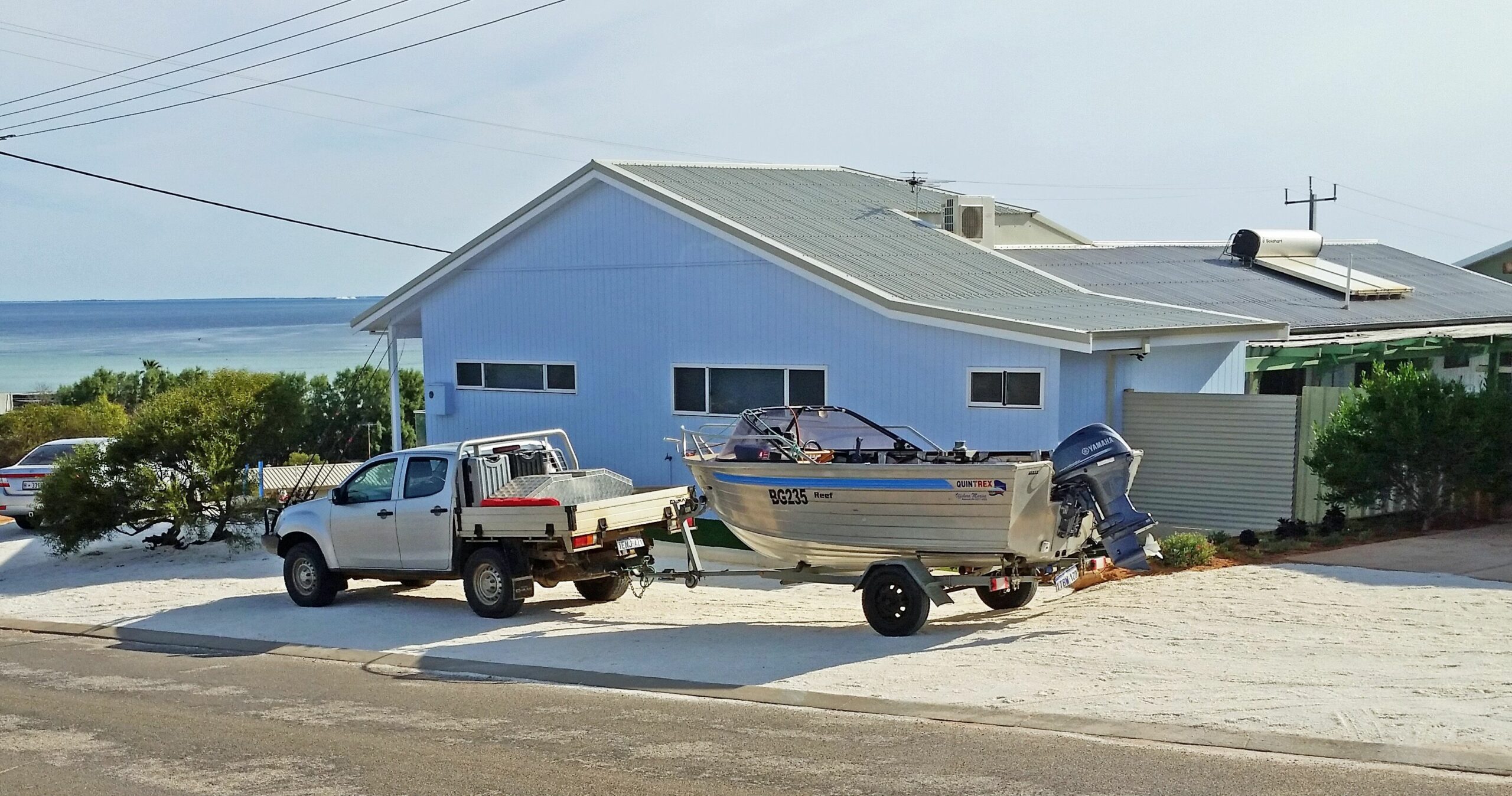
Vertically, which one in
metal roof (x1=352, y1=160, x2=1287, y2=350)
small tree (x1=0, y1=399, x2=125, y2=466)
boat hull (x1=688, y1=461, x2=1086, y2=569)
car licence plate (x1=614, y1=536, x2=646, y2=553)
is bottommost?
car licence plate (x1=614, y1=536, x2=646, y2=553)

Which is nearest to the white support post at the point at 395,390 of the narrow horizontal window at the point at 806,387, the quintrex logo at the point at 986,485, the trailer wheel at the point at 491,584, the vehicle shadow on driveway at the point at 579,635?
the narrow horizontal window at the point at 806,387

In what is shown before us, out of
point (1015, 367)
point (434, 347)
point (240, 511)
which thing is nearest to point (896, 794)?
point (1015, 367)

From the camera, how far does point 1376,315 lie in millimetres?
26297

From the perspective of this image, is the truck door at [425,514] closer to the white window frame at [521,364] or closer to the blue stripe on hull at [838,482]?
the blue stripe on hull at [838,482]

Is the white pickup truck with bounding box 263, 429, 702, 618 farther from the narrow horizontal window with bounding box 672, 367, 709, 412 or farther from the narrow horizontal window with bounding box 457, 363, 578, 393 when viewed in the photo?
the narrow horizontal window with bounding box 457, 363, 578, 393

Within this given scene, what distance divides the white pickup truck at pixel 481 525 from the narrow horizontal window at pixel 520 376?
6.14 meters

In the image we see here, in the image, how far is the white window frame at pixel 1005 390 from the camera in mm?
17047

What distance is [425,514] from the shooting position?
15.3m

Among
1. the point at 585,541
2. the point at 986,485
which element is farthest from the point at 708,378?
the point at 986,485

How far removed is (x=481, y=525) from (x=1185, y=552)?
716cm

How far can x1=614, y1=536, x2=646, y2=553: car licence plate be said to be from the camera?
49.4ft

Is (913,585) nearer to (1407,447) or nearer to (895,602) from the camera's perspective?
(895,602)

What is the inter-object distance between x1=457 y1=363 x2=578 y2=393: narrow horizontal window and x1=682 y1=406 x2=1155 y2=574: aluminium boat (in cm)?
857

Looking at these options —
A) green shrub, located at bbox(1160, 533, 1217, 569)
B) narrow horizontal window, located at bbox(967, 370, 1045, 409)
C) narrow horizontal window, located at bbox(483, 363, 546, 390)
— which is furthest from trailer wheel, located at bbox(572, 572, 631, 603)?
narrow horizontal window, located at bbox(483, 363, 546, 390)
